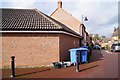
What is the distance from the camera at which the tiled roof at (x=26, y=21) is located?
14080 mm

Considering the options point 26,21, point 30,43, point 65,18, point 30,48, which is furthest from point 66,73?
point 65,18

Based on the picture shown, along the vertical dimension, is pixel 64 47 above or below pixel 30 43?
below

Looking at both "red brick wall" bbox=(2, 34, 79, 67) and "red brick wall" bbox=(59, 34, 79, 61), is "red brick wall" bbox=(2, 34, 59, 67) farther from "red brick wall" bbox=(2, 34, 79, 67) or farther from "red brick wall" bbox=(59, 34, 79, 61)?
"red brick wall" bbox=(59, 34, 79, 61)

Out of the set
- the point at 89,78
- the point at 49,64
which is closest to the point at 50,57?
the point at 49,64

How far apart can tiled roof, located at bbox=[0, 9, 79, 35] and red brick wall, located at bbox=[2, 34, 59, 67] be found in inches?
22.6

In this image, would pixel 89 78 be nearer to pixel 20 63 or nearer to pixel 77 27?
pixel 20 63

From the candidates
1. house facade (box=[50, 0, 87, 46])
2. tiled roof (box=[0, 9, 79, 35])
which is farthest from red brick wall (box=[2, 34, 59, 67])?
house facade (box=[50, 0, 87, 46])

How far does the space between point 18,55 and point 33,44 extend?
1.50m

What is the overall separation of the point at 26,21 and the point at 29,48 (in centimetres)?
274

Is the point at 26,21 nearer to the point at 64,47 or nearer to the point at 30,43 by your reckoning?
the point at 30,43

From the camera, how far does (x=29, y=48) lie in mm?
14117

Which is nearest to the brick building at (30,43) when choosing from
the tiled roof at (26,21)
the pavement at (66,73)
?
the tiled roof at (26,21)

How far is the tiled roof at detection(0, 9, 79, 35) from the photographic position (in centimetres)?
1408

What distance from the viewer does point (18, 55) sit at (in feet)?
46.1
